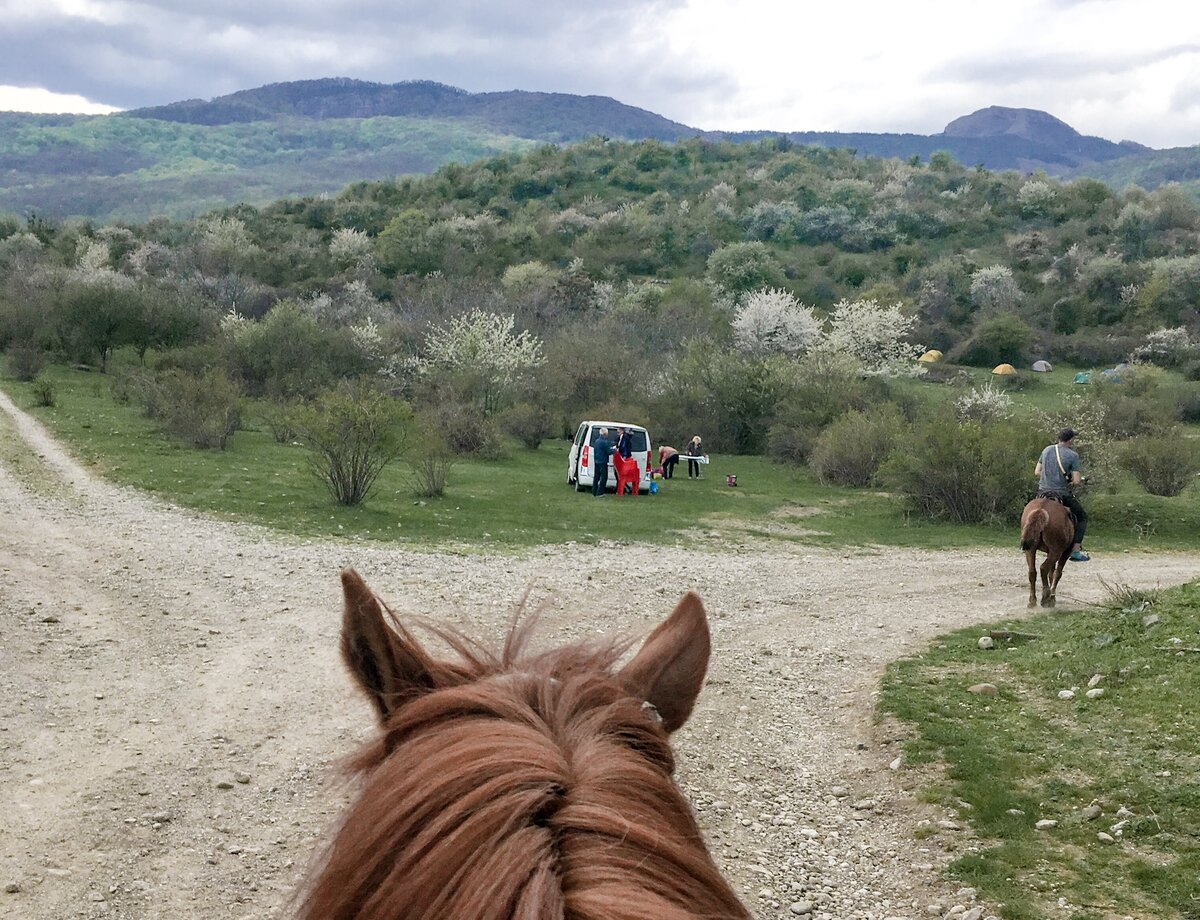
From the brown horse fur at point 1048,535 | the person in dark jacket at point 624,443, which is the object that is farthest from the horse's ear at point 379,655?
the person in dark jacket at point 624,443

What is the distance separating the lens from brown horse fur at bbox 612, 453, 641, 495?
64.5ft

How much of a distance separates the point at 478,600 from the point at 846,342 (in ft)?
103

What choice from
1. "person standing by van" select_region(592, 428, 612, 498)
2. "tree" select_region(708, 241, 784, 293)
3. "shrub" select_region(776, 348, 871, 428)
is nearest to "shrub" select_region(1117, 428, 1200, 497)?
"shrub" select_region(776, 348, 871, 428)

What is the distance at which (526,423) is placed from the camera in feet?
90.9

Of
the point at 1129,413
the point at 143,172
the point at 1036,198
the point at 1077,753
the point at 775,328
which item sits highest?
the point at 143,172

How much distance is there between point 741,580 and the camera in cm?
1242

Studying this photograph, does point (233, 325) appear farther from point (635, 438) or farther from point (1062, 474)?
point (1062, 474)

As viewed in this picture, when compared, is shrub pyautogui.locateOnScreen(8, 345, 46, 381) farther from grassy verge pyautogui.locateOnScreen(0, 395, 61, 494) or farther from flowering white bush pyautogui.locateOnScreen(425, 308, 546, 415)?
flowering white bush pyautogui.locateOnScreen(425, 308, 546, 415)

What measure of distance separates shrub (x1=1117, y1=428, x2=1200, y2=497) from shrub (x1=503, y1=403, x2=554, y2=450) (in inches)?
564

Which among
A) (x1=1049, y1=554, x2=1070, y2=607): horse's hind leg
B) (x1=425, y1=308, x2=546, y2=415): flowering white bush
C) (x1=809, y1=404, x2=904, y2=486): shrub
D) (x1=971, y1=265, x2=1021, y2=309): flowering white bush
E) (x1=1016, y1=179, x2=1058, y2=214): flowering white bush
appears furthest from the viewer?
(x1=1016, y1=179, x2=1058, y2=214): flowering white bush

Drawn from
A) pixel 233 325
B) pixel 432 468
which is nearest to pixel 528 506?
pixel 432 468

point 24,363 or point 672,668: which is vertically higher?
point 672,668

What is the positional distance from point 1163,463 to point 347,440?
17585 mm

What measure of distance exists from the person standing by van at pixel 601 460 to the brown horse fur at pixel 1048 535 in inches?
372
